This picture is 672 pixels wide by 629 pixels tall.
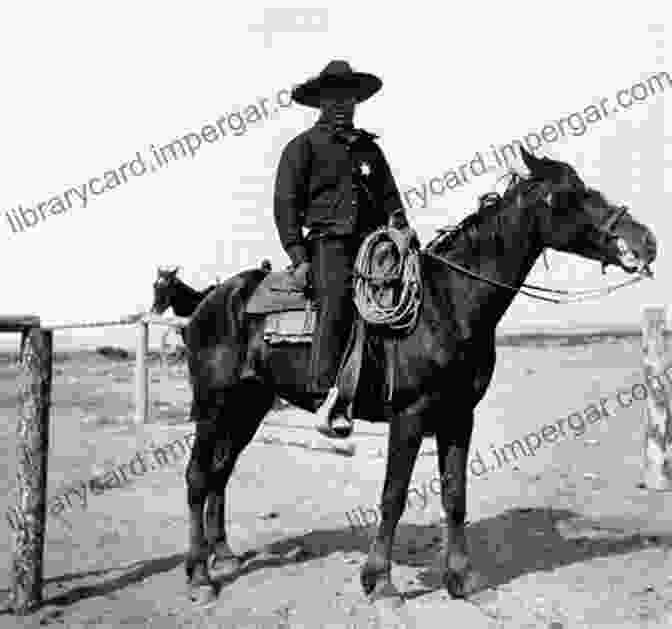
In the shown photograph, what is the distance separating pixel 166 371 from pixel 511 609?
23957 millimetres

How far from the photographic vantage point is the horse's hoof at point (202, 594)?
5.88 metres

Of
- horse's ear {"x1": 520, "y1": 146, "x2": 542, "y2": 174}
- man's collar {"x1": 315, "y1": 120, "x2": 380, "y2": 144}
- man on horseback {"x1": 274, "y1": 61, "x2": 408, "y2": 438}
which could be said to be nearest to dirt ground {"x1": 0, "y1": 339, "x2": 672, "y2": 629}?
man on horseback {"x1": 274, "y1": 61, "x2": 408, "y2": 438}

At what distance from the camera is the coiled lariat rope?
5508 millimetres

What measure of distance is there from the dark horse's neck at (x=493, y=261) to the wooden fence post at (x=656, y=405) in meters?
→ 3.63

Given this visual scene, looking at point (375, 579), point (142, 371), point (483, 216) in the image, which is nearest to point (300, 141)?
point (483, 216)

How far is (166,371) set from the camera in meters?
28.2

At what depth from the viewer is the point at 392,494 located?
215 inches

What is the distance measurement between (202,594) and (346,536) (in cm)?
191

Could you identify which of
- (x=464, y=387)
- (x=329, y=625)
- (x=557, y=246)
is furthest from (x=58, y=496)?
(x=557, y=246)

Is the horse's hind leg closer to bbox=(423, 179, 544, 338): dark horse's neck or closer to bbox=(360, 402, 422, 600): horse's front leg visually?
bbox=(360, 402, 422, 600): horse's front leg

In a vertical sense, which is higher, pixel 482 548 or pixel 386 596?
pixel 386 596

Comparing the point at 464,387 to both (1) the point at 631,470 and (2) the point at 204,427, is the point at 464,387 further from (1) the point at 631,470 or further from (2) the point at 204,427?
(1) the point at 631,470

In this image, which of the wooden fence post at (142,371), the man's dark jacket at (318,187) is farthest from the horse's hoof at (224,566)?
the wooden fence post at (142,371)

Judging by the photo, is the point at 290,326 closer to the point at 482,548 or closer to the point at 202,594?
the point at 202,594
